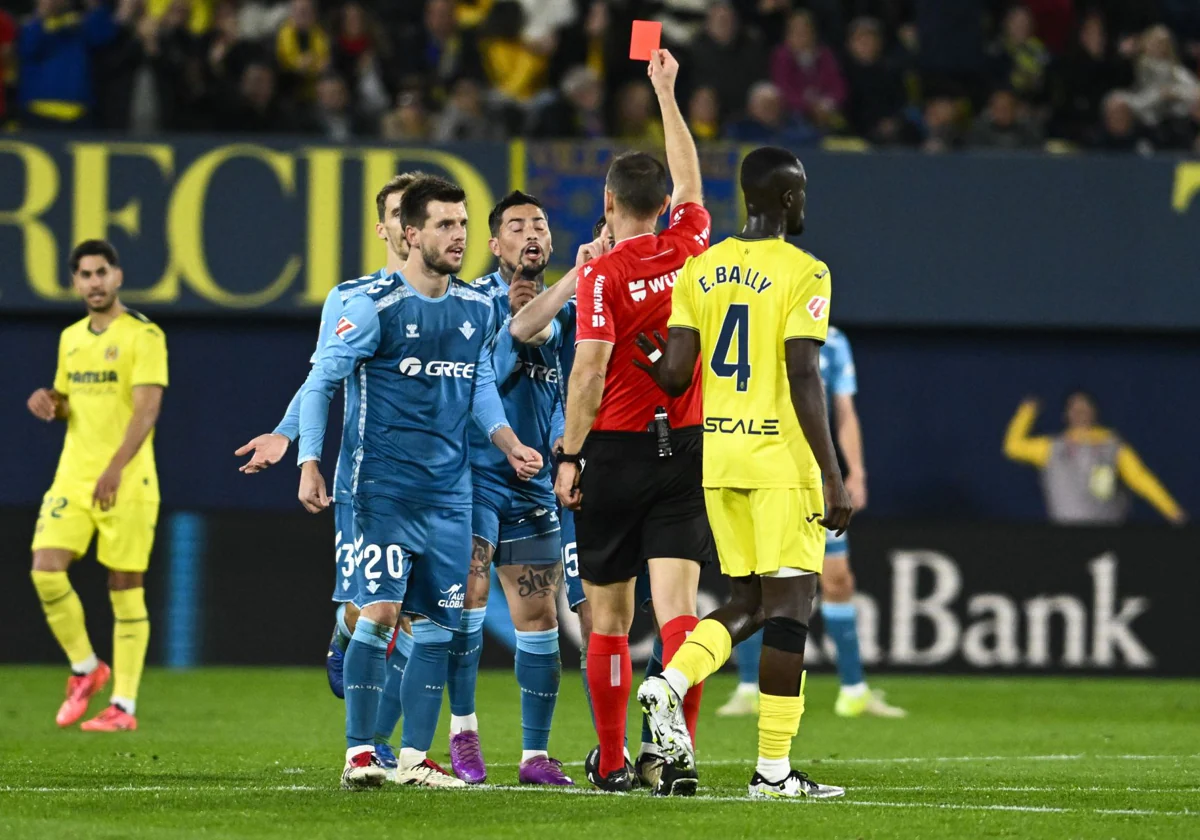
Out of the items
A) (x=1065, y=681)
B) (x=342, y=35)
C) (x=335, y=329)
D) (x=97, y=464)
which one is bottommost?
(x=1065, y=681)

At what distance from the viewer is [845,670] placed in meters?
11.0

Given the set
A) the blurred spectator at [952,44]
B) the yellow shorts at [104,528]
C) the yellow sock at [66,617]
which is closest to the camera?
the yellow shorts at [104,528]

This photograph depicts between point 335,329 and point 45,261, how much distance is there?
8.99 metres

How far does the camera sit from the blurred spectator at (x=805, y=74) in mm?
16328

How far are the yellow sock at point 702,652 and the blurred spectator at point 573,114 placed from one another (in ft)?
31.1

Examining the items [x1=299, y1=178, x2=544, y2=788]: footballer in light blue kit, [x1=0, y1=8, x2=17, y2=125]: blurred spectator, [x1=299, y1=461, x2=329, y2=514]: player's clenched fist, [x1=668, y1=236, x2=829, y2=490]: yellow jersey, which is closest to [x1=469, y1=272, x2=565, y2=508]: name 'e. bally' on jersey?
[x1=299, y1=178, x2=544, y2=788]: footballer in light blue kit

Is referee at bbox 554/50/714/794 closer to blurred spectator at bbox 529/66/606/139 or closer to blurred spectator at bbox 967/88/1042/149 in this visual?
blurred spectator at bbox 529/66/606/139

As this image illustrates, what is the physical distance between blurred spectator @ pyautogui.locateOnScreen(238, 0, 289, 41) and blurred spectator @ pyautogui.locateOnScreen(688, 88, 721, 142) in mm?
3448

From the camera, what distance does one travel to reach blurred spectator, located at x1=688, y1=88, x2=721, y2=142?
1560 cm

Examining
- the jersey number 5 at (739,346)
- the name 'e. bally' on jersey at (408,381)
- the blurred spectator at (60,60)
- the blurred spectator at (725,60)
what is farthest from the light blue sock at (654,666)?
the blurred spectator at (60,60)

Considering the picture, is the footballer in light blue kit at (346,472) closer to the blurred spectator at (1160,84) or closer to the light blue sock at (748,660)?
the light blue sock at (748,660)

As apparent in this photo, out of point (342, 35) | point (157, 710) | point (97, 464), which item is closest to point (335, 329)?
point (97, 464)

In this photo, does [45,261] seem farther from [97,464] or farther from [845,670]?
[845,670]

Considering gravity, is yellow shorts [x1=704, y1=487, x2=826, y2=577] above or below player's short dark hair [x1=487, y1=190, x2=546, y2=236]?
below
